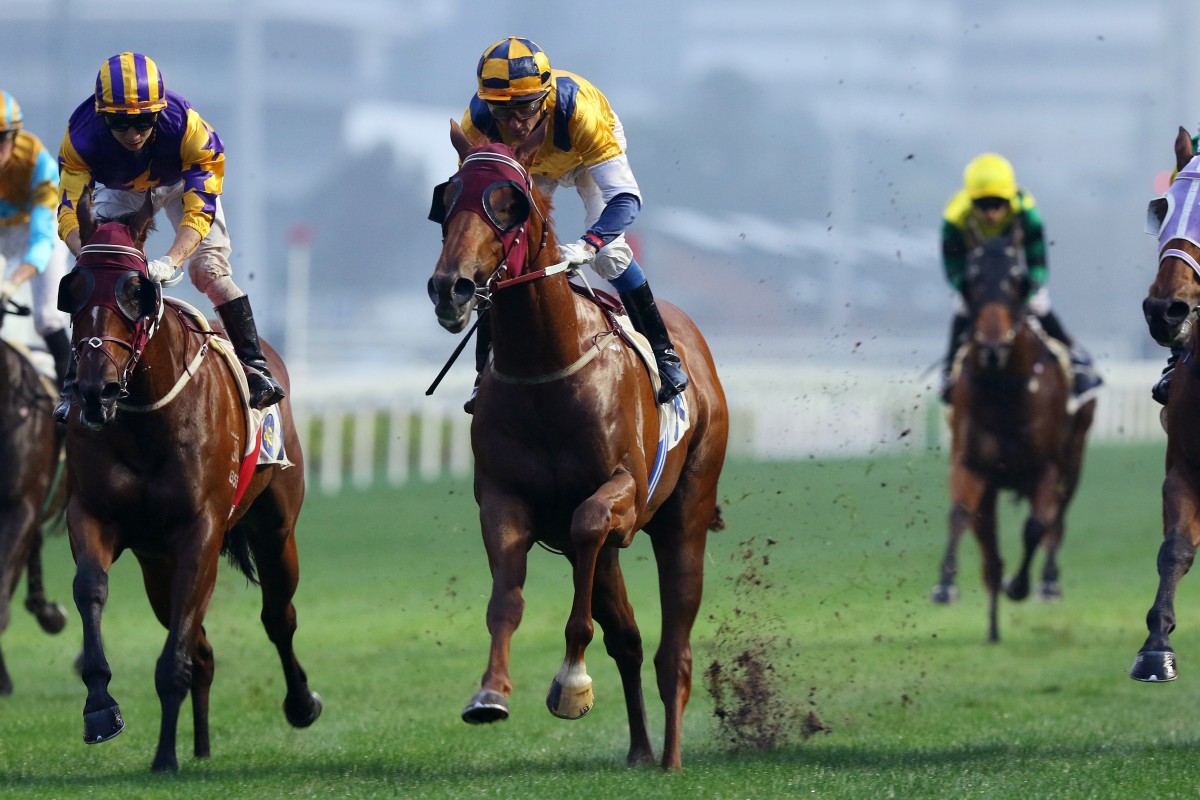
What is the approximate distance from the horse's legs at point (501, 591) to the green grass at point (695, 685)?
443mm

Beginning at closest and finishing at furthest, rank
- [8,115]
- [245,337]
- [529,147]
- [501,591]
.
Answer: [501,591], [529,147], [245,337], [8,115]

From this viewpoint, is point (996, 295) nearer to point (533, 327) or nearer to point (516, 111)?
point (516, 111)

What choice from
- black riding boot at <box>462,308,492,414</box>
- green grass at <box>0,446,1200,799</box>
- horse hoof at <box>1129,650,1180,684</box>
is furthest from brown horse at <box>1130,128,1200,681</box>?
black riding boot at <box>462,308,492,414</box>

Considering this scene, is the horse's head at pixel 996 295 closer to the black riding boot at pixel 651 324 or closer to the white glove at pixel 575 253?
the black riding boot at pixel 651 324

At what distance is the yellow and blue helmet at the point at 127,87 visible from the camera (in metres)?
5.62

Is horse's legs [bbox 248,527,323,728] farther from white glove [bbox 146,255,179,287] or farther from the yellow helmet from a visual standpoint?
the yellow helmet

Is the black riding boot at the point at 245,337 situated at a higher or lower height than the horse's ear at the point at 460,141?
lower

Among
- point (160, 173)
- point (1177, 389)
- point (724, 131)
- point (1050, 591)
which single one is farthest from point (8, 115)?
point (724, 131)

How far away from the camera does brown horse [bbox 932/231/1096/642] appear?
10.1 meters

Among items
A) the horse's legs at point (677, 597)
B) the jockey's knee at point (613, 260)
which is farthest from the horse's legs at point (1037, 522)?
the jockey's knee at point (613, 260)

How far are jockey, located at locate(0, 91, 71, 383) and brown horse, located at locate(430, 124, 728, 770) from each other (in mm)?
2695

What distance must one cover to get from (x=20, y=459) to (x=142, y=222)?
257cm

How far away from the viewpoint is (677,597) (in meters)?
5.99

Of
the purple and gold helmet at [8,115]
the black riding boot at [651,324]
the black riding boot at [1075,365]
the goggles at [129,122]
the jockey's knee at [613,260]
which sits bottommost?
the black riding boot at [1075,365]
